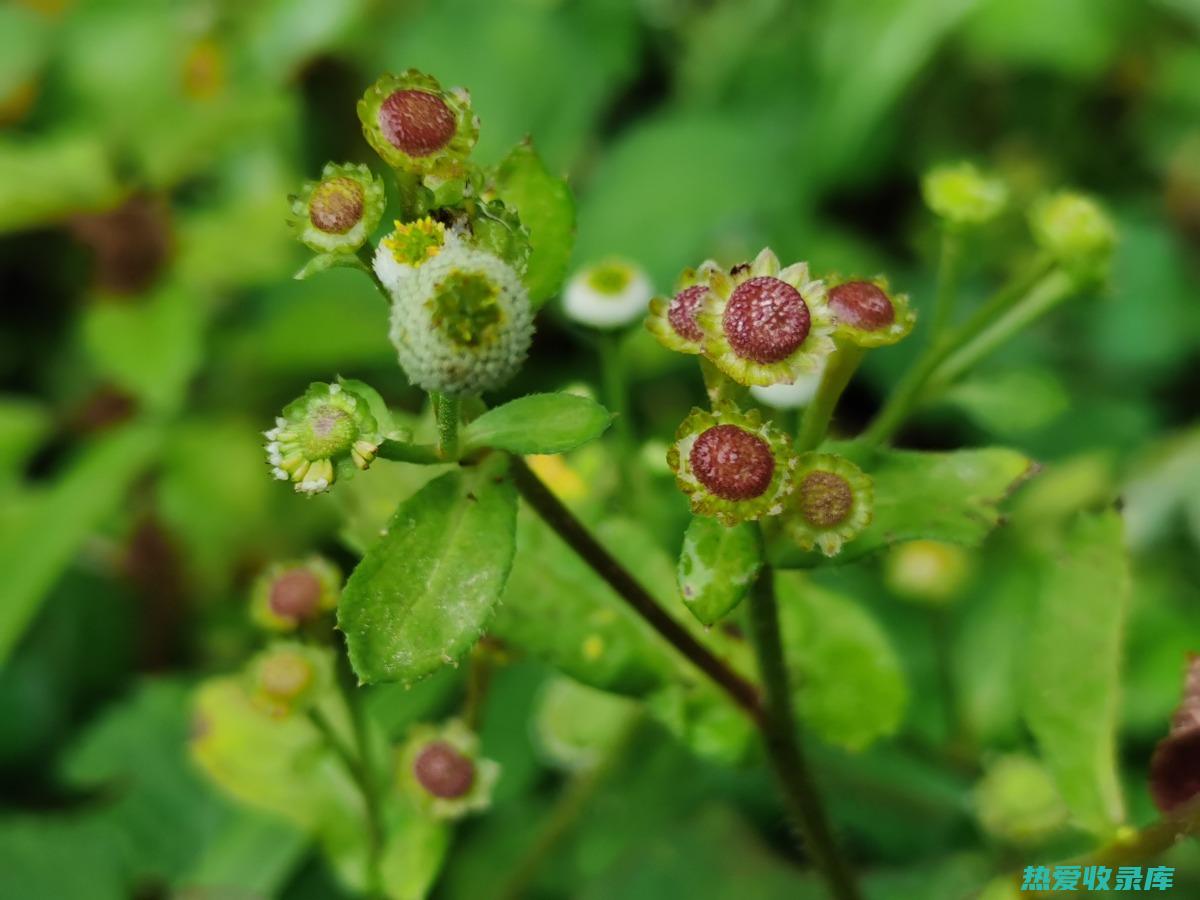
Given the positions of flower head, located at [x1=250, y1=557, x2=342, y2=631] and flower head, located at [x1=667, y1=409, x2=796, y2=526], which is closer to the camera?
flower head, located at [x1=667, y1=409, x2=796, y2=526]

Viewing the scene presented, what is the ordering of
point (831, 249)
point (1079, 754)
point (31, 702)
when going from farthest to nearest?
point (831, 249), point (31, 702), point (1079, 754)

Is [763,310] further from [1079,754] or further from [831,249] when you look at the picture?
[831,249]

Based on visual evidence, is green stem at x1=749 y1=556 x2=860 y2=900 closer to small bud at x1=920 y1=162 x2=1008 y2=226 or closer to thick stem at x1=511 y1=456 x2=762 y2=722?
thick stem at x1=511 y1=456 x2=762 y2=722

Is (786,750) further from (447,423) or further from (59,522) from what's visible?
(59,522)

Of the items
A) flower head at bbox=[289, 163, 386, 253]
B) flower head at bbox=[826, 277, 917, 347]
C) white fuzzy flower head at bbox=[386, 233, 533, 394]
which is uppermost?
flower head at bbox=[289, 163, 386, 253]

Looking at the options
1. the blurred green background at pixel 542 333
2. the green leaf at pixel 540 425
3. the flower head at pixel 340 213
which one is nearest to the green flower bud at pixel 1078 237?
the blurred green background at pixel 542 333

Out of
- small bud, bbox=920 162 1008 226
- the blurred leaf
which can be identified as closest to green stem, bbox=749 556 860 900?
small bud, bbox=920 162 1008 226

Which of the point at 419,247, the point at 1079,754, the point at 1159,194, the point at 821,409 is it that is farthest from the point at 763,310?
the point at 1159,194
